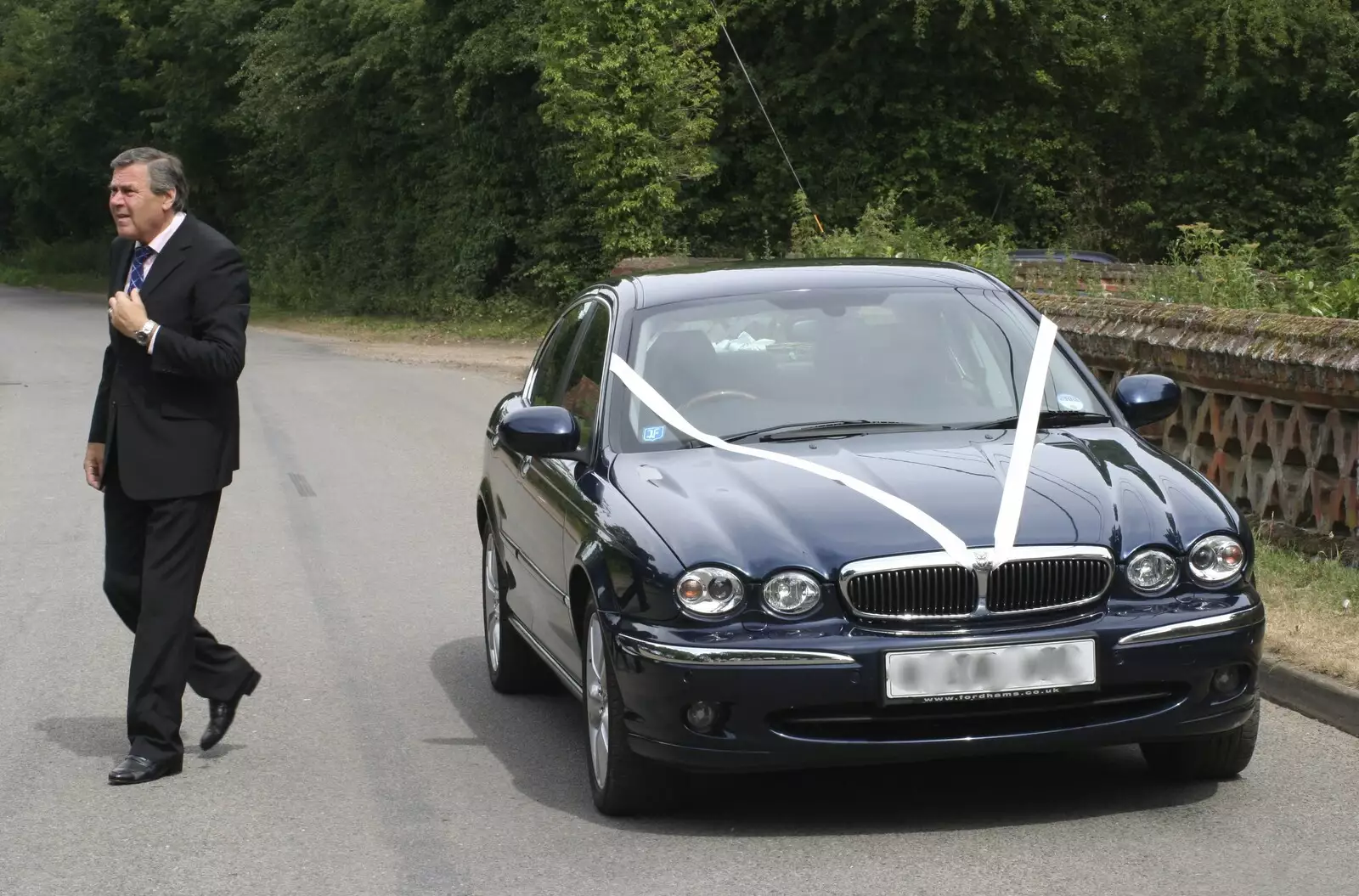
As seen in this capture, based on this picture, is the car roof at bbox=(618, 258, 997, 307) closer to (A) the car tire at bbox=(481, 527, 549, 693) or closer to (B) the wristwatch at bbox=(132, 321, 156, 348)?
(A) the car tire at bbox=(481, 527, 549, 693)

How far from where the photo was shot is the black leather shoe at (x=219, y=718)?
6754 millimetres

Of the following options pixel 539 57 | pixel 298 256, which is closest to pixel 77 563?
pixel 539 57

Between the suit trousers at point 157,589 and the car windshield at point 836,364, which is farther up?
the car windshield at point 836,364

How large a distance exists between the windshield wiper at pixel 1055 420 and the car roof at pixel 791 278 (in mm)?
704

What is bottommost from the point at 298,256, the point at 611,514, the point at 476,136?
the point at 298,256

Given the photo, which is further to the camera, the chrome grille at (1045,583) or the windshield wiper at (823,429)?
the windshield wiper at (823,429)

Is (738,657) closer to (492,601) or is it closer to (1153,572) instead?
(1153,572)

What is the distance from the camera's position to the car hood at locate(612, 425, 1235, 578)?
5.34 meters

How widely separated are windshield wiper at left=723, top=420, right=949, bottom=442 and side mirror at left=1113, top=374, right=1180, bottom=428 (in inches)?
27.6

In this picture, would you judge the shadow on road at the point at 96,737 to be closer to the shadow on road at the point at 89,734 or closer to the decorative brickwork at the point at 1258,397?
the shadow on road at the point at 89,734

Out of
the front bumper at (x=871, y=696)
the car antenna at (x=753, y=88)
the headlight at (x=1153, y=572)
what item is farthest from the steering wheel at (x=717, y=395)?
the car antenna at (x=753, y=88)

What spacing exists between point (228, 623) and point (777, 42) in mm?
28396

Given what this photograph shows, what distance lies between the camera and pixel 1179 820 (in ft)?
18.2

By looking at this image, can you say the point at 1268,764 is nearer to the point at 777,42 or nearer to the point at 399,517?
the point at 399,517
